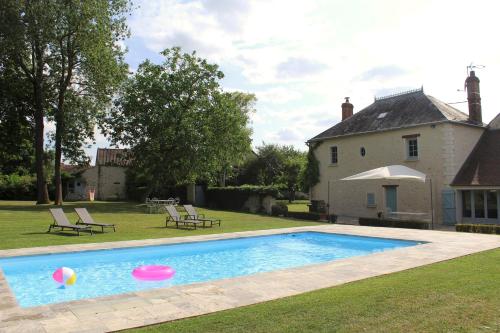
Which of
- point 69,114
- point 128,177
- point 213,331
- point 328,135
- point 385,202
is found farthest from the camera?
point 128,177

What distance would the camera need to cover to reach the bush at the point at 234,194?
102 feet

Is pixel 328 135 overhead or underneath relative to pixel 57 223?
overhead

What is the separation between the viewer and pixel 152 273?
11508 mm

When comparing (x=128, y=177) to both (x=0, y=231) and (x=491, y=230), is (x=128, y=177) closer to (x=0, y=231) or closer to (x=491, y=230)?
(x=0, y=231)

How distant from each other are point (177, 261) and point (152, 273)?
225cm

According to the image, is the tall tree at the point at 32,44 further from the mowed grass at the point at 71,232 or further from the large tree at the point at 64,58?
the mowed grass at the point at 71,232

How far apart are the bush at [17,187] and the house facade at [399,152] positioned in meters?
32.2

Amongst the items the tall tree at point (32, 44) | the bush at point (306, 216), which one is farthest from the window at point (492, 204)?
the tall tree at point (32, 44)

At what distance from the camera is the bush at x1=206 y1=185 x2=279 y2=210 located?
102ft

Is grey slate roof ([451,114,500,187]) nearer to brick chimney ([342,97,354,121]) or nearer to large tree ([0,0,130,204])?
brick chimney ([342,97,354,121])

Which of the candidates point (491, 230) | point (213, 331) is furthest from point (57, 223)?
point (491, 230)

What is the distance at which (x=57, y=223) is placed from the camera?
56.5ft

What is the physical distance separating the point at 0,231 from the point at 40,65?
19.6m

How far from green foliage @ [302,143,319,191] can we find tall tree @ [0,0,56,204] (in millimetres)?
20164
